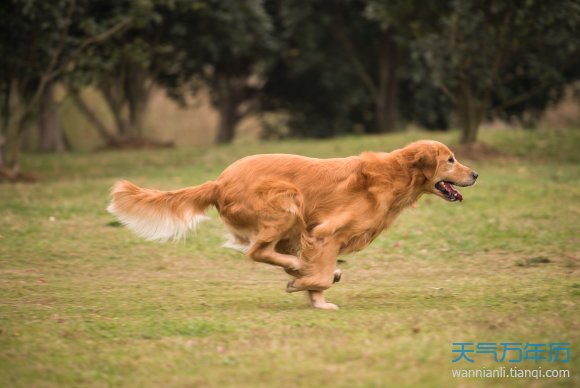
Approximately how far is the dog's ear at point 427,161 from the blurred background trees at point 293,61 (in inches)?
354

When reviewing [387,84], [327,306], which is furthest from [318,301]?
[387,84]

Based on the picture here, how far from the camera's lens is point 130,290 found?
6242 mm

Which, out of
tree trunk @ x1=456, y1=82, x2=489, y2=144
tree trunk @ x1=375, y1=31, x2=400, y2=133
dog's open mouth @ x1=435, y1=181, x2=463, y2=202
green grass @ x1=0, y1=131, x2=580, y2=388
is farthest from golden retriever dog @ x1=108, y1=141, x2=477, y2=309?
tree trunk @ x1=375, y1=31, x2=400, y2=133

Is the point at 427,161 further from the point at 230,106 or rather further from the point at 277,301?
the point at 230,106

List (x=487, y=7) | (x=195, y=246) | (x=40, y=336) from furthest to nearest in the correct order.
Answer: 1. (x=487, y=7)
2. (x=195, y=246)
3. (x=40, y=336)

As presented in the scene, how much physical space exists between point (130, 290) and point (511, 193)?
7805mm

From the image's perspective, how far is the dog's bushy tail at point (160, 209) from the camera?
5496 millimetres

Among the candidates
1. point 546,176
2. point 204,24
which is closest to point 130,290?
point 546,176

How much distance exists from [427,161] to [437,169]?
17cm

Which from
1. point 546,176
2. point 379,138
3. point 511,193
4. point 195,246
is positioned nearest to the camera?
point 195,246

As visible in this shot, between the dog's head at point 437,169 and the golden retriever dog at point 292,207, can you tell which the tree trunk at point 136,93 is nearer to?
the golden retriever dog at point 292,207

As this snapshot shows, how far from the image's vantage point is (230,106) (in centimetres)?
2719

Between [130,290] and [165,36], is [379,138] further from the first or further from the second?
[130,290]

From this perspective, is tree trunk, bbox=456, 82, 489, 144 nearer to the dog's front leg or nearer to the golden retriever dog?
the golden retriever dog
